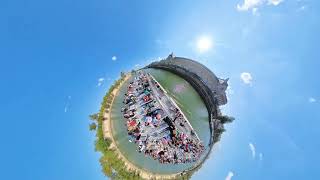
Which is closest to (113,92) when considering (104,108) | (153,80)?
(104,108)

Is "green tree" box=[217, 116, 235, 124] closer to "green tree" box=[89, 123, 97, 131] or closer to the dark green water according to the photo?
the dark green water

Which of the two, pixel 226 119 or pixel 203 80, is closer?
A: pixel 203 80

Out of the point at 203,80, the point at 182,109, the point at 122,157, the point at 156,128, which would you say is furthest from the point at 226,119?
the point at 156,128

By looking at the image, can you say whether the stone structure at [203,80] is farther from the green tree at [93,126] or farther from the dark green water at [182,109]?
the green tree at [93,126]

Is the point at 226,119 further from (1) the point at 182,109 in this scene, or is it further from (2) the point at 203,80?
(1) the point at 182,109

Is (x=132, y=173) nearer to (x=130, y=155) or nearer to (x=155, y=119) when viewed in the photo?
(x=130, y=155)

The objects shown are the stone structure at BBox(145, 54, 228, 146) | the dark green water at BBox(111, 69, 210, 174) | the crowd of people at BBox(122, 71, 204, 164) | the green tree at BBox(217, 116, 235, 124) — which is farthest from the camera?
the green tree at BBox(217, 116, 235, 124)

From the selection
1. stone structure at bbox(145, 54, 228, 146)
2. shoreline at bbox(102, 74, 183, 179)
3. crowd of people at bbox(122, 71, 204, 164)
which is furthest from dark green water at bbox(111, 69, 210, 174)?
stone structure at bbox(145, 54, 228, 146)
